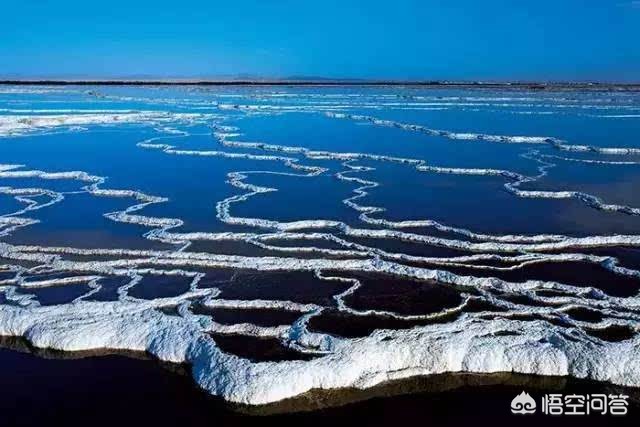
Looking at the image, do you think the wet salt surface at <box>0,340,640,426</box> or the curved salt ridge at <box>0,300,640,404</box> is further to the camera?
the curved salt ridge at <box>0,300,640,404</box>

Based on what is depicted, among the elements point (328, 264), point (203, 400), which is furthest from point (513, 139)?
point (203, 400)

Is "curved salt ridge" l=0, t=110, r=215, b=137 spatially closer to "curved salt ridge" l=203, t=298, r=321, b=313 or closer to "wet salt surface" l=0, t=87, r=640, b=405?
"wet salt surface" l=0, t=87, r=640, b=405

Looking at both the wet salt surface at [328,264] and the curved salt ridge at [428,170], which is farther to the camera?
the curved salt ridge at [428,170]

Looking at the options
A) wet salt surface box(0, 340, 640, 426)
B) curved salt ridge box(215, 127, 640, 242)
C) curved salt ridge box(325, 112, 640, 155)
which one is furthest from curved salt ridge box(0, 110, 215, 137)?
wet salt surface box(0, 340, 640, 426)

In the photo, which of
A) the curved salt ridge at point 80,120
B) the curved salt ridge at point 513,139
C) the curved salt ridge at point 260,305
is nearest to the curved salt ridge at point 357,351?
the curved salt ridge at point 260,305

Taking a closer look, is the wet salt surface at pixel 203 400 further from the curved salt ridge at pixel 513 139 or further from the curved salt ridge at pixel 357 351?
the curved salt ridge at pixel 513 139

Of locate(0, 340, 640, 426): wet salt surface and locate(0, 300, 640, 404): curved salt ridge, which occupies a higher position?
locate(0, 300, 640, 404): curved salt ridge

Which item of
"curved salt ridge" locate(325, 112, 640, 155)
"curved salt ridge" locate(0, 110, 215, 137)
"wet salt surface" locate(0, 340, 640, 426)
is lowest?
"wet salt surface" locate(0, 340, 640, 426)

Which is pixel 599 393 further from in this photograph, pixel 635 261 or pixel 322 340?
pixel 635 261

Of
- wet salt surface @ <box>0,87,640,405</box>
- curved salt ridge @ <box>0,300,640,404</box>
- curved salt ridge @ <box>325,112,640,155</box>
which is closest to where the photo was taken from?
curved salt ridge @ <box>0,300,640,404</box>
